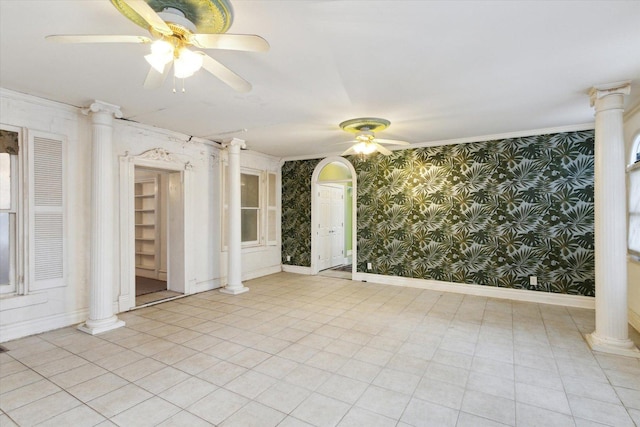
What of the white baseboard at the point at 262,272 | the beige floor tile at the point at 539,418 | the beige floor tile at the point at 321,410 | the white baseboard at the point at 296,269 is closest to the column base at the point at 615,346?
the beige floor tile at the point at 539,418

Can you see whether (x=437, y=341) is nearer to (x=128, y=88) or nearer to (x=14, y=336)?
(x=128, y=88)

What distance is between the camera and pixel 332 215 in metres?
7.45

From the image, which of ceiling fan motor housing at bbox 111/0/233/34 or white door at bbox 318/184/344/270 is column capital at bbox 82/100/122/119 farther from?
white door at bbox 318/184/344/270

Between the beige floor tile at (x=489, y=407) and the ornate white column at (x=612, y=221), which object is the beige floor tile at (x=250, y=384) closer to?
the beige floor tile at (x=489, y=407)

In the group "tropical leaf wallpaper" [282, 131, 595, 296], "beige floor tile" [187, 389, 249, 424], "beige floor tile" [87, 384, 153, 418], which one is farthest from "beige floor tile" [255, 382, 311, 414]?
"tropical leaf wallpaper" [282, 131, 595, 296]

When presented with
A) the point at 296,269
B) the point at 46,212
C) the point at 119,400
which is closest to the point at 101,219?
the point at 46,212

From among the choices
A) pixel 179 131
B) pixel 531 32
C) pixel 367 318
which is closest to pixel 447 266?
pixel 367 318

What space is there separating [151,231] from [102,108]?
339cm

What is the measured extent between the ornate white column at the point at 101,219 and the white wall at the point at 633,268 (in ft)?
19.8

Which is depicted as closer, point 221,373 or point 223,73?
point 223,73

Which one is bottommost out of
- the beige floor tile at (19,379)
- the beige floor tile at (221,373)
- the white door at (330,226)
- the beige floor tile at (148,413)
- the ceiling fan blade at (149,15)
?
the beige floor tile at (221,373)

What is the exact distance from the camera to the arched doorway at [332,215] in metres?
6.57

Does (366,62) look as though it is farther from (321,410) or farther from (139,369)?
(139,369)

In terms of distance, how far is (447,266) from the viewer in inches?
211
